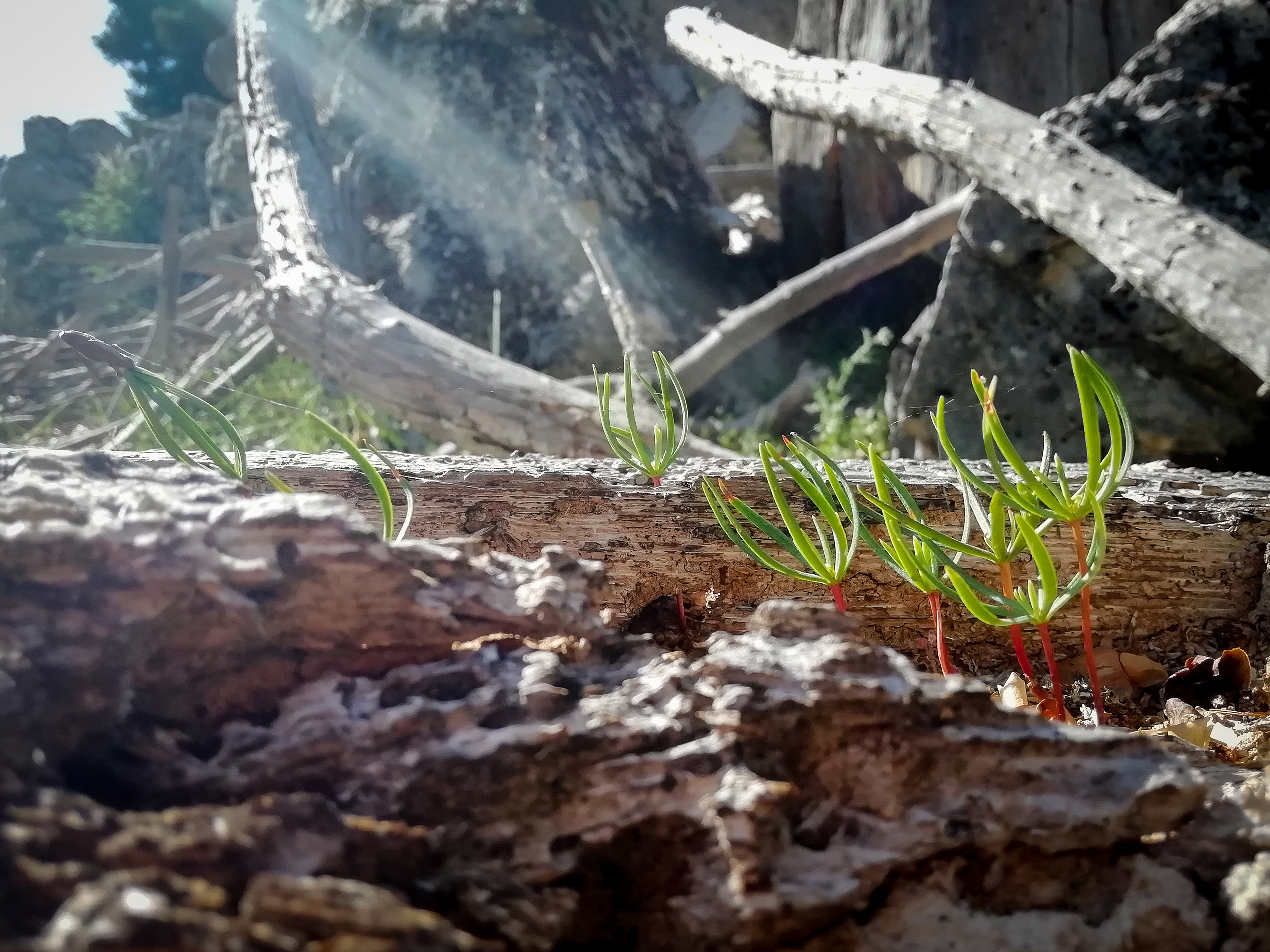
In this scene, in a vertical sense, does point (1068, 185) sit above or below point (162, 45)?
below

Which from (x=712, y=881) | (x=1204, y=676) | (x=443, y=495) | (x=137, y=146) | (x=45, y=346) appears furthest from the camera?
(x=137, y=146)

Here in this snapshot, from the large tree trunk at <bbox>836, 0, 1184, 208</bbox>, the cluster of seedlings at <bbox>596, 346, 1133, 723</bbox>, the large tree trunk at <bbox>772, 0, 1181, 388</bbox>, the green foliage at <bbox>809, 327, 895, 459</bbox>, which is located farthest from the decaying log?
the large tree trunk at <bbox>836, 0, 1184, 208</bbox>

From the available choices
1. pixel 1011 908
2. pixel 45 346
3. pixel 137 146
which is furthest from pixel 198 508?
pixel 137 146

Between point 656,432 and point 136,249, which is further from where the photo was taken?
point 136,249

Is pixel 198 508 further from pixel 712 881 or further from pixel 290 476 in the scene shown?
pixel 290 476

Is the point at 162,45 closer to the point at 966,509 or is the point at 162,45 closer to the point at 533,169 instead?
the point at 533,169

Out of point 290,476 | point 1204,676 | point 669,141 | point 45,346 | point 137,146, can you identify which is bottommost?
point 1204,676

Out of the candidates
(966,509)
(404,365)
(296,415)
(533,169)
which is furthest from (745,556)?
(296,415)

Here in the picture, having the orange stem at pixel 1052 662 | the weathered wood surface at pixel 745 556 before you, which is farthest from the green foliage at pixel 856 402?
the orange stem at pixel 1052 662
